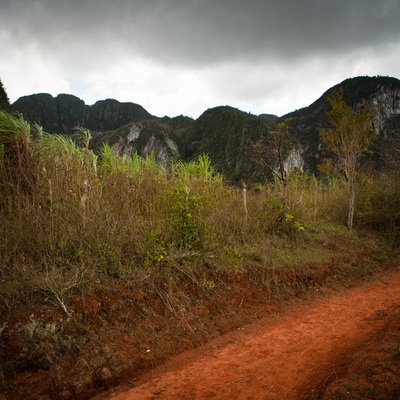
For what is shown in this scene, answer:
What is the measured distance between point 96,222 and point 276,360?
114 inches

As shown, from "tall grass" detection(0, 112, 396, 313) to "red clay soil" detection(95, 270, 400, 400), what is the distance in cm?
118

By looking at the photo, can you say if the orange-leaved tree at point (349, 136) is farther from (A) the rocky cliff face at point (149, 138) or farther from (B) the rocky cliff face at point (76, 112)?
(B) the rocky cliff face at point (76, 112)

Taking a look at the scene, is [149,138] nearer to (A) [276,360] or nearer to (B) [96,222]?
(B) [96,222]

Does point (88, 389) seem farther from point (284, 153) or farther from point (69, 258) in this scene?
point (284, 153)

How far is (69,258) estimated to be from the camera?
3605 millimetres

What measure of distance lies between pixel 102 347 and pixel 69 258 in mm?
1261

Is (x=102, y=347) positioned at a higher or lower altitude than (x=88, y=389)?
higher

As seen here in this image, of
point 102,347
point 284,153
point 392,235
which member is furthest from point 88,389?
point 392,235

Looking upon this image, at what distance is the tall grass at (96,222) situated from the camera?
3398 mm

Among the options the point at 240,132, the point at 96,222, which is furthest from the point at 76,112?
the point at 96,222

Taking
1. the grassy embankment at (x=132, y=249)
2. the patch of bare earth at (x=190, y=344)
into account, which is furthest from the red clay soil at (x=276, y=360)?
the grassy embankment at (x=132, y=249)

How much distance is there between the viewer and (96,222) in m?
4.02

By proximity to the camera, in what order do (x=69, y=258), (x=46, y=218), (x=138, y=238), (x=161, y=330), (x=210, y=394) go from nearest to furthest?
(x=210, y=394)
(x=161, y=330)
(x=69, y=258)
(x=46, y=218)
(x=138, y=238)

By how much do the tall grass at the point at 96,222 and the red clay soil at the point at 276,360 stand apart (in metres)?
1.18
